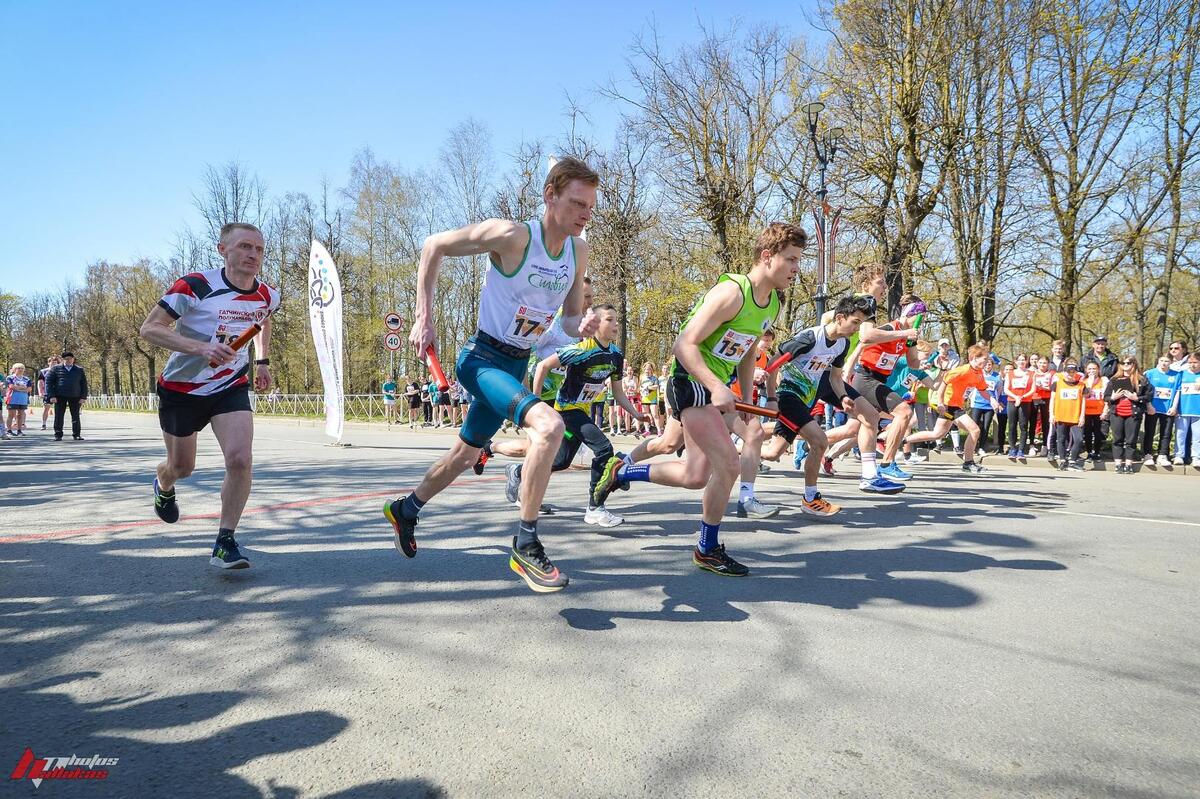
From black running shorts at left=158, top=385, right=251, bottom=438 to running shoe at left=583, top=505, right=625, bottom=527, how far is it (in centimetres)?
262

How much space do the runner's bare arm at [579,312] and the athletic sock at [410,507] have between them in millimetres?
1284

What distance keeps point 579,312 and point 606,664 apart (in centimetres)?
215

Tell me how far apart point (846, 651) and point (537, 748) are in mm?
1413

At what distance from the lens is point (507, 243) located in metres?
3.77

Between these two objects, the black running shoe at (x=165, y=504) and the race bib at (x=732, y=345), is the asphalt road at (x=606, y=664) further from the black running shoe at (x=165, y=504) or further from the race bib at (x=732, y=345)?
the race bib at (x=732, y=345)

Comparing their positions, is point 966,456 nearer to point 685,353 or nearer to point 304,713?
point 685,353

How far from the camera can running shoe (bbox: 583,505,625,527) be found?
18.8 ft

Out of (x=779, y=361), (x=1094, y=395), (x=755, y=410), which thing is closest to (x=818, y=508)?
(x=779, y=361)

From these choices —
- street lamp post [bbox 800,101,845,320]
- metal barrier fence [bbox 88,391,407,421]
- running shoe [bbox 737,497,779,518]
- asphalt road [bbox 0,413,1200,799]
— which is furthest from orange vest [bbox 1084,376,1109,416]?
metal barrier fence [bbox 88,391,407,421]

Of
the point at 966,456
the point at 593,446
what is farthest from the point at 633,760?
the point at 966,456

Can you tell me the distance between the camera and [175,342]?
160 inches

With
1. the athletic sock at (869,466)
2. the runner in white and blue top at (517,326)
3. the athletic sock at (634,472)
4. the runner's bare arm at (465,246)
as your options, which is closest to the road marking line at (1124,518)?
the athletic sock at (869,466)

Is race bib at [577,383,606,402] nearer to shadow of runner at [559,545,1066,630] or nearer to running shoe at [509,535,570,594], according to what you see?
shadow of runner at [559,545,1066,630]

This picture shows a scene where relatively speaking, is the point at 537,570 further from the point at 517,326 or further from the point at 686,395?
the point at 686,395
